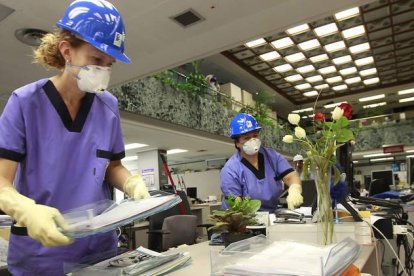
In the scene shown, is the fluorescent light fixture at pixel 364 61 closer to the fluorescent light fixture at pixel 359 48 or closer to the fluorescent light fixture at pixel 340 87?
the fluorescent light fixture at pixel 359 48

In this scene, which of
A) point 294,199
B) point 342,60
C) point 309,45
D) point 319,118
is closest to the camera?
point 319,118

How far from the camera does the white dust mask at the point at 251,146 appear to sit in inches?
102

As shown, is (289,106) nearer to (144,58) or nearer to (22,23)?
(144,58)

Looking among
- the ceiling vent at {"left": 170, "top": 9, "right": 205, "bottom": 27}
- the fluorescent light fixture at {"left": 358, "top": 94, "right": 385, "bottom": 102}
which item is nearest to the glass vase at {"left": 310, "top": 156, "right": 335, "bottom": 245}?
the ceiling vent at {"left": 170, "top": 9, "right": 205, "bottom": 27}

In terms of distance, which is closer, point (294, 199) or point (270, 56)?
point (294, 199)

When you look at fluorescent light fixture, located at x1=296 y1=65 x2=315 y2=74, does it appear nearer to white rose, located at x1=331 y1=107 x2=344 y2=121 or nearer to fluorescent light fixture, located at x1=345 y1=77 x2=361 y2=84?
fluorescent light fixture, located at x1=345 y1=77 x2=361 y2=84

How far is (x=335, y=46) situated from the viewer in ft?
24.1

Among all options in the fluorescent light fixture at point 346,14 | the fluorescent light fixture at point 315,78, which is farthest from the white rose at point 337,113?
the fluorescent light fixture at point 315,78

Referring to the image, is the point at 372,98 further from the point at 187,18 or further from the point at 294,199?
the point at 294,199

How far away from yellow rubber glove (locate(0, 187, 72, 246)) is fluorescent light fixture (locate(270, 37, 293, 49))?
671cm

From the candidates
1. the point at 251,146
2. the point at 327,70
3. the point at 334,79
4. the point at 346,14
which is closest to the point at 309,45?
the point at 346,14

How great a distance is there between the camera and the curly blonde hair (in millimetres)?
1073

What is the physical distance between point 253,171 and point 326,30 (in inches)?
202

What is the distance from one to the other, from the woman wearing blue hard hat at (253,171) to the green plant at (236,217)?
1.02m
